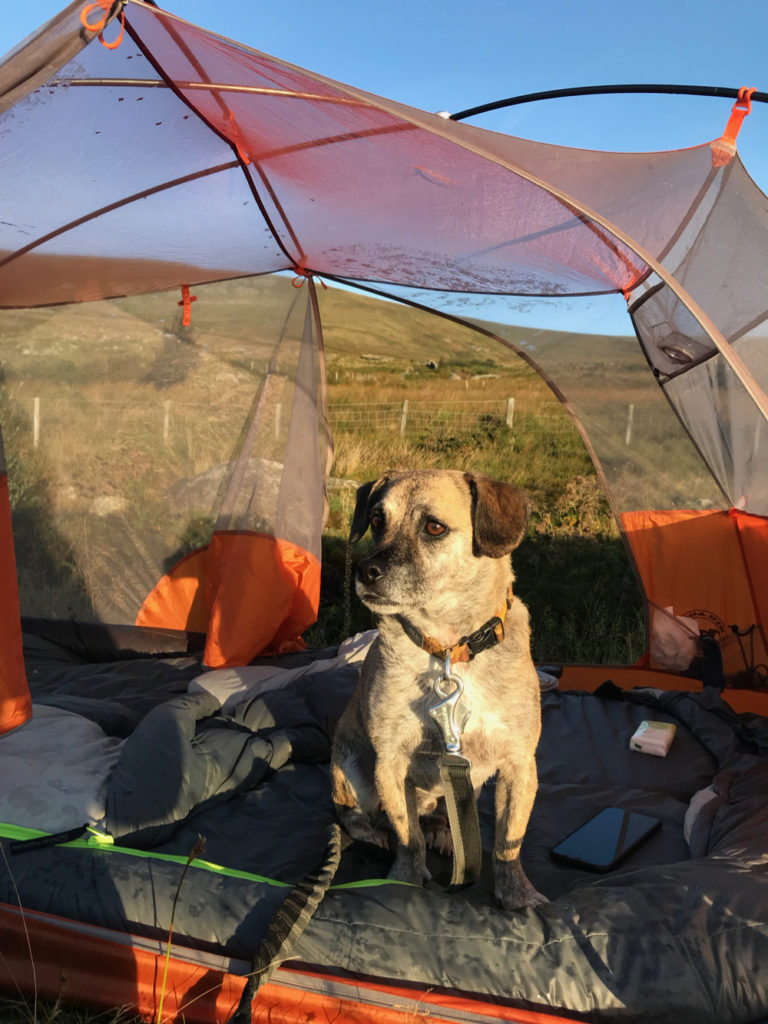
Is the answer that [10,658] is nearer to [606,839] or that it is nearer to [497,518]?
[497,518]

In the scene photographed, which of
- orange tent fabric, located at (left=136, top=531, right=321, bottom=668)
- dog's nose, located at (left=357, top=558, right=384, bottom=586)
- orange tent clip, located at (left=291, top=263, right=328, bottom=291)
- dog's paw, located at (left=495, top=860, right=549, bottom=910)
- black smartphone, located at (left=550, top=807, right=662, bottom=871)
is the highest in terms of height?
orange tent clip, located at (left=291, top=263, right=328, bottom=291)

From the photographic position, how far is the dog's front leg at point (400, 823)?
9.64ft

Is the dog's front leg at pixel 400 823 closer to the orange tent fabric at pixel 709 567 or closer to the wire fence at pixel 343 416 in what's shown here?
the orange tent fabric at pixel 709 567

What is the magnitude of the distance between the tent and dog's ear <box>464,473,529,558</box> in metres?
0.95

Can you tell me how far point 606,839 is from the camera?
3.39m

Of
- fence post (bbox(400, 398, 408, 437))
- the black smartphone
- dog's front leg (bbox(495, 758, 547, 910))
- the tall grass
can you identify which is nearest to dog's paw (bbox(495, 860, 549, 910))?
dog's front leg (bbox(495, 758, 547, 910))

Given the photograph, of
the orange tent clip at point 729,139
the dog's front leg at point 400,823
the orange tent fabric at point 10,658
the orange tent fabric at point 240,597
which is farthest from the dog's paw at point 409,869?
the orange tent clip at point 729,139

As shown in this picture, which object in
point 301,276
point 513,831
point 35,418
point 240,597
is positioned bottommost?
point 513,831

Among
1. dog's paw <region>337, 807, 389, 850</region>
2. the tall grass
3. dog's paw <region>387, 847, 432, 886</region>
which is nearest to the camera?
dog's paw <region>387, 847, 432, 886</region>

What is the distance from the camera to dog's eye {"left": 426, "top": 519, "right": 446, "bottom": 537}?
3006 millimetres

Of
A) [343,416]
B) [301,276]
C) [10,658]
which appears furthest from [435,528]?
[343,416]

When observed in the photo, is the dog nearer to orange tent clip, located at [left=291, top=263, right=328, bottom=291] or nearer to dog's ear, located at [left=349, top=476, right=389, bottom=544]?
dog's ear, located at [left=349, top=476, right=389, bottom=544]

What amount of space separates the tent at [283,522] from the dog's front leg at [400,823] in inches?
10.5

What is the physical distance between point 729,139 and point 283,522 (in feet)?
12.3
